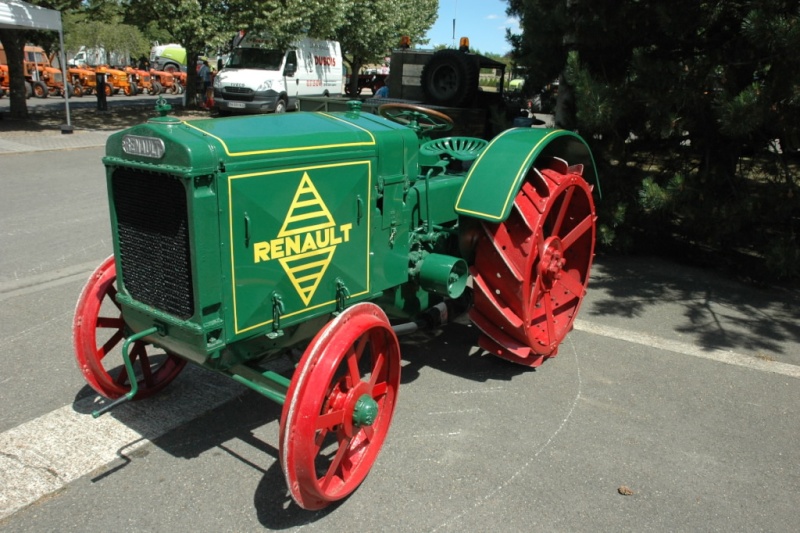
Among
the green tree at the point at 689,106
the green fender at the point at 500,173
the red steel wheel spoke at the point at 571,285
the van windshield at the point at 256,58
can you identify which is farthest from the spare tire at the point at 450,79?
the van windshield at the point at 256,58

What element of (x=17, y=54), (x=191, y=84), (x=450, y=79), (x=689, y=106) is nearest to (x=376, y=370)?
(x=689, y=106)

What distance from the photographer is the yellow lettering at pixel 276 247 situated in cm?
279

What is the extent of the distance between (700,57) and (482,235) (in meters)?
3.42

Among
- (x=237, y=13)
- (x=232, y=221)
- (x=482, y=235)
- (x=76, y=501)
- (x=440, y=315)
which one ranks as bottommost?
(x=76, y=501)

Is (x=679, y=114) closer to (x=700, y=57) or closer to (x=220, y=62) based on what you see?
(x=700, y=57)

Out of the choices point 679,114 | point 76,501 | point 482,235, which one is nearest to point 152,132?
point 76,501

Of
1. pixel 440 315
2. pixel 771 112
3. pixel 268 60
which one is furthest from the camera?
pixel 268 60

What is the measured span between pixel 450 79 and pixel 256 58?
10.8m

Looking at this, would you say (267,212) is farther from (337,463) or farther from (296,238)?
(337,463)

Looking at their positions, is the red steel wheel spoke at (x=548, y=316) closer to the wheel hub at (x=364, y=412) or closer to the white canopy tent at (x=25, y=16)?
the wheel hub at (x=364, y=412)

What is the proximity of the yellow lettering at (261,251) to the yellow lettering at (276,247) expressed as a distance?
0.03m

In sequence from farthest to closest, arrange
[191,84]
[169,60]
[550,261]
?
[169,60]
[191,84]
[550,261]

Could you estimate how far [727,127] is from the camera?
5203mm

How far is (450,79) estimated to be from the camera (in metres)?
10.2
